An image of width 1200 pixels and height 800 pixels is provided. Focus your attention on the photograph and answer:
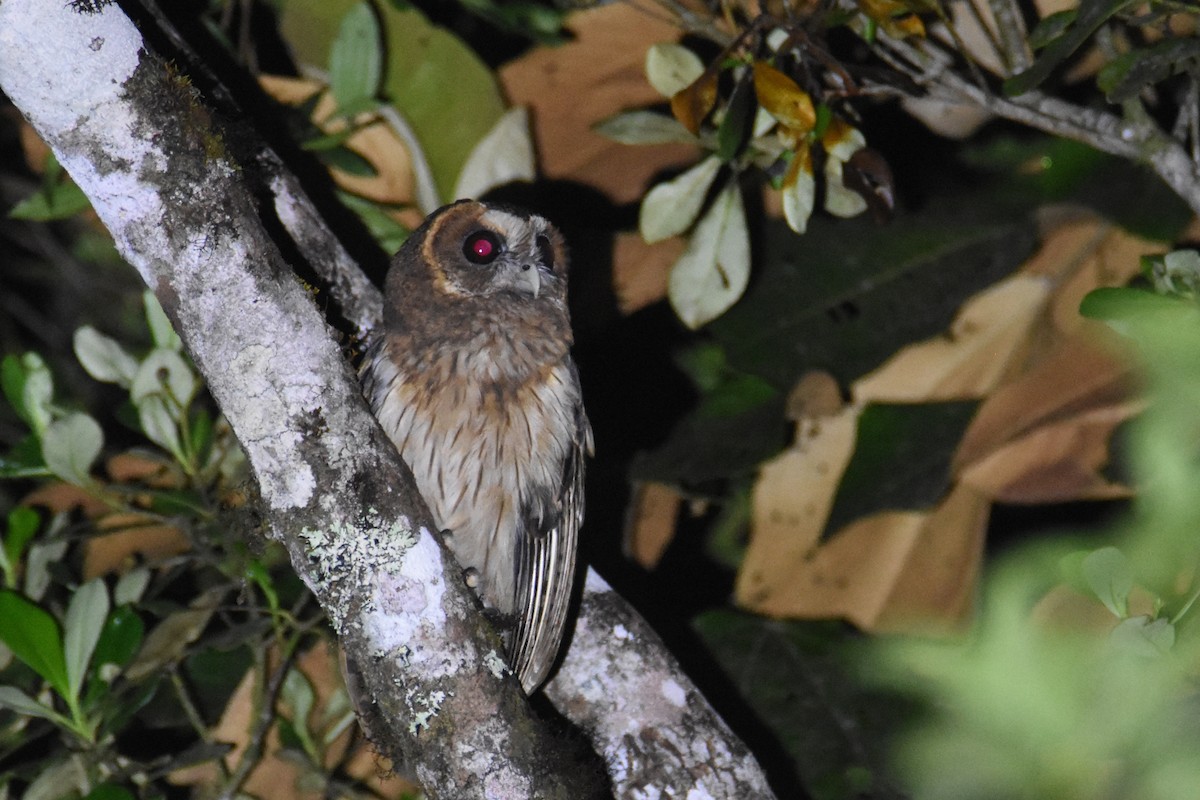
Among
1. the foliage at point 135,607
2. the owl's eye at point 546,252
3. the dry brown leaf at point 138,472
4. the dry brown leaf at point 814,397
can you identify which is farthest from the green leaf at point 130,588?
the dry brown leaf at point 814,397

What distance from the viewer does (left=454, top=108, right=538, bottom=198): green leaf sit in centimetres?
Answer: 238

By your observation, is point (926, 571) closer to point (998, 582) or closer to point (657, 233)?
point (657, 233)

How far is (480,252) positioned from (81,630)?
38.4 inches

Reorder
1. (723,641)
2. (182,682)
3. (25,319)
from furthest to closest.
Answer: (25,319)
(723,641)
(182,682)

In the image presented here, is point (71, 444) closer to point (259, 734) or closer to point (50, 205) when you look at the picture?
point (50, 205)

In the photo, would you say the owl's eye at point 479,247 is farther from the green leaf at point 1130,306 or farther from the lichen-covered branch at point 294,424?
the green leaf at point 1130,306

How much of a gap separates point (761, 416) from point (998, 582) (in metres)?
1.58

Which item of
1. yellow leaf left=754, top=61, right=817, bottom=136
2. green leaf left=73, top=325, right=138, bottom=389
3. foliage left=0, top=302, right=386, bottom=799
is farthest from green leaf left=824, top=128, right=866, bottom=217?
green leaf left=73, top=325, right=138, bottom=389

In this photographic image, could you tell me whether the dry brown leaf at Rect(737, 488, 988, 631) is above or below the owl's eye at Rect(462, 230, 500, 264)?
below

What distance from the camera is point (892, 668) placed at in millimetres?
1062

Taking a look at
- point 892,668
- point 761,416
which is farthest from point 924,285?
point 892,668

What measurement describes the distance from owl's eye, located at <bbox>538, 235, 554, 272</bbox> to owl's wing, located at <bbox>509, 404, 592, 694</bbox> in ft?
1.01

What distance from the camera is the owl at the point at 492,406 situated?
1958mm

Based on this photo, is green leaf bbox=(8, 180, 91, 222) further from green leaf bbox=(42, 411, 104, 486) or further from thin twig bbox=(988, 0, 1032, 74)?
thin twig bbox=(988, 0, 1032, 74)
